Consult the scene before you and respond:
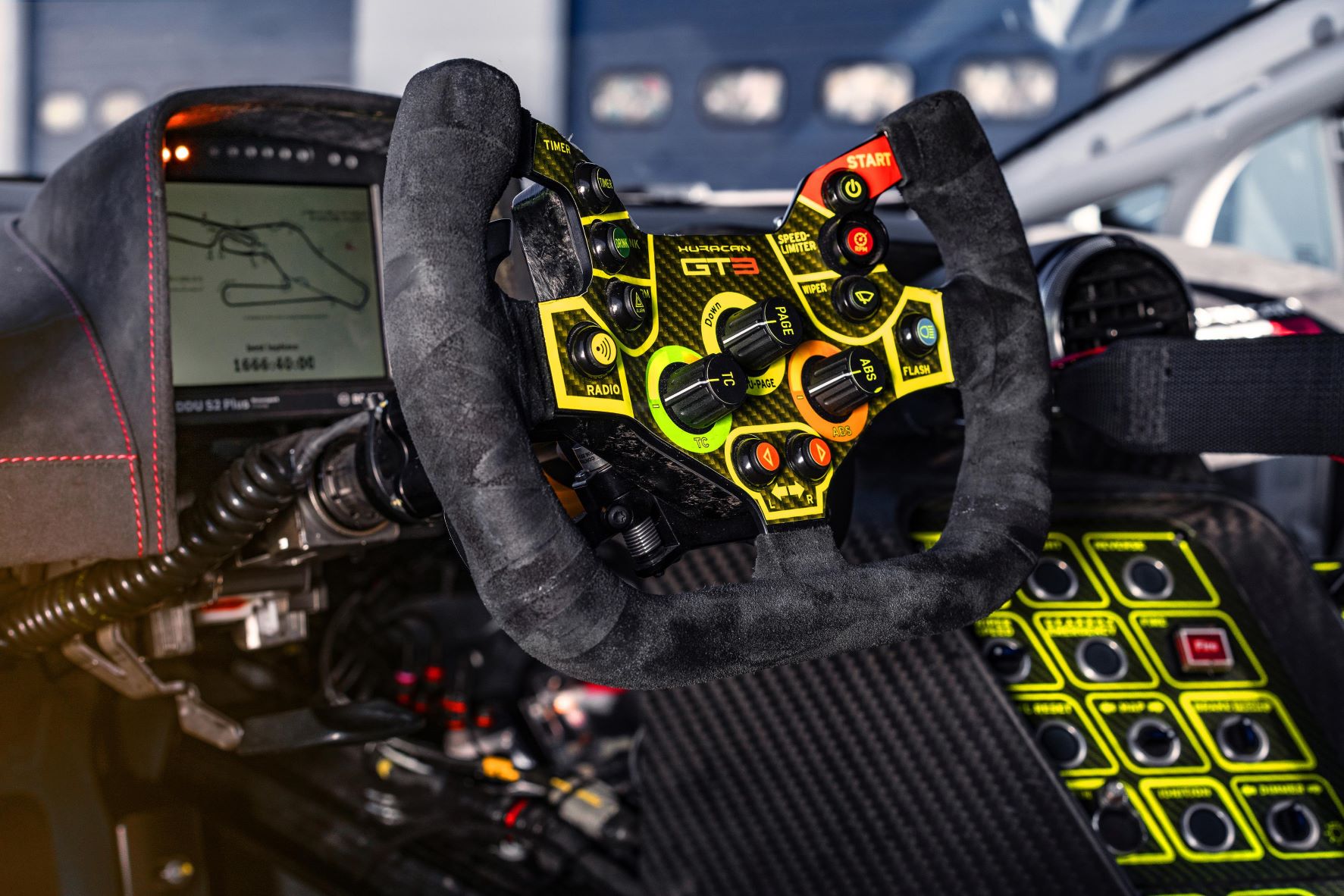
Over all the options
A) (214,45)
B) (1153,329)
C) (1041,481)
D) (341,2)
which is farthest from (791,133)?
(1041,481)

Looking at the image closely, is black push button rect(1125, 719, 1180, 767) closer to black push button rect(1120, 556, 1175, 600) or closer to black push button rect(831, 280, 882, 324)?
black push button rect(1120, 556, 1175, 600)

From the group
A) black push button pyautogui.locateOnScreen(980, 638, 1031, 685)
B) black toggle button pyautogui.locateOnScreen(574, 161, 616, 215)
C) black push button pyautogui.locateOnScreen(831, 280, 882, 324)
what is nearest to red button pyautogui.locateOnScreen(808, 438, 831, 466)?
black push button pyautogui.locateOnScreen(831, 280, 882, 324)

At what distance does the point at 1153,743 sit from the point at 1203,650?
142mm

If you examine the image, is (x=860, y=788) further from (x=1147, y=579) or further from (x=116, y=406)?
(x=116, y=406)

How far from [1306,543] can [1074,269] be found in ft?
2.88

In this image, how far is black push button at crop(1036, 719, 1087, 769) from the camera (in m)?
1.30

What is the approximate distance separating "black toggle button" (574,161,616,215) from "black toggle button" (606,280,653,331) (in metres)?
0.06

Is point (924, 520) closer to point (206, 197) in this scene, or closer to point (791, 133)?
point (206, 197)

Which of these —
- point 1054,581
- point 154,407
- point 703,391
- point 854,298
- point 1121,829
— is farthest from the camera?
point 1054,581

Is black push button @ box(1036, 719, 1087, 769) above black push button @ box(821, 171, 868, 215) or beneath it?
beneath

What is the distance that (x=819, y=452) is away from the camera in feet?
2.82

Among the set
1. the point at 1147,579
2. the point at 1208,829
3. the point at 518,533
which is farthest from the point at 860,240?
the point at 1208,829

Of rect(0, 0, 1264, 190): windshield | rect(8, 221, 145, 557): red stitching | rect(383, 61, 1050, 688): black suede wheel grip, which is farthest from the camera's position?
rect(0, 0, 1264, 190): windshield

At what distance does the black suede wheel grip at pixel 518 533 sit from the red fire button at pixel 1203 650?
0.62 m
